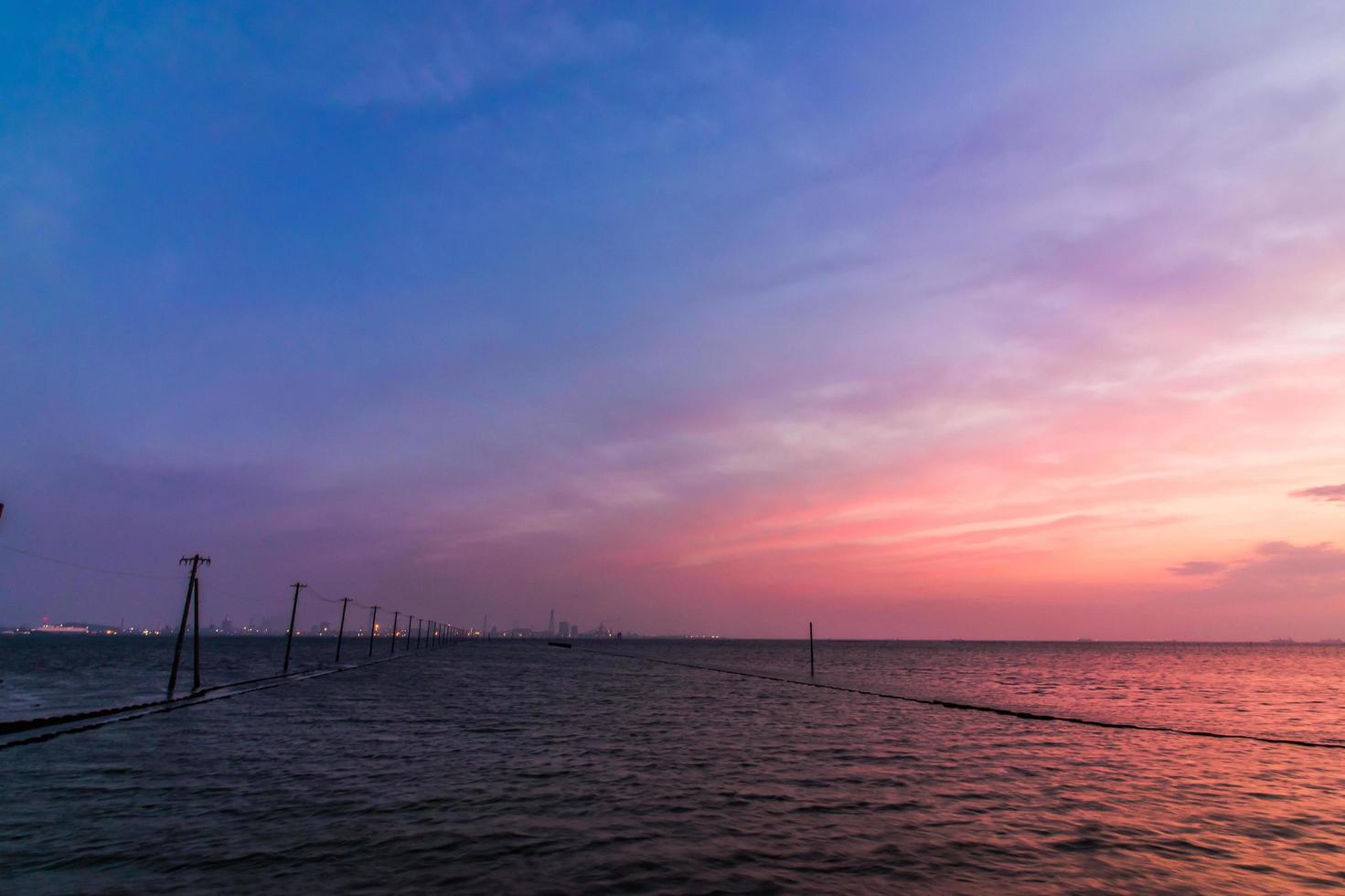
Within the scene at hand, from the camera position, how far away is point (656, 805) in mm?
20969

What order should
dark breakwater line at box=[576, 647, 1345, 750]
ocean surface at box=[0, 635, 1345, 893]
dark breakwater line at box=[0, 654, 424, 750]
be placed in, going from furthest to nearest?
1. dark breakwater line at box=[576, 647, 1345, 750]
2. dark breakwater line at box=[0, 654, 424, 750]
3. ocean surface at box=[0, 635, 1345, 893]

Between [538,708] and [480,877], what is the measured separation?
36.3 metres

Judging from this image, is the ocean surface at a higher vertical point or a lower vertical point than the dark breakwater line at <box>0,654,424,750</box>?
higher

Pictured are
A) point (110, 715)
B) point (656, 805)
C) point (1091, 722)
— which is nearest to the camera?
point (656, 805)

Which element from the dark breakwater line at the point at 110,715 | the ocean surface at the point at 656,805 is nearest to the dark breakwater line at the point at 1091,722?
the ocean surface at the point at 656,805

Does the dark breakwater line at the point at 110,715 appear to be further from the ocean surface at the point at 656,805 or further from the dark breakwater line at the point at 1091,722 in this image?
the dark breakwater line at the point at 1091,722

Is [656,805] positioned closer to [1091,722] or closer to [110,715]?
[110,715]

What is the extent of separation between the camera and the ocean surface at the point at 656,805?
1471 centimetres

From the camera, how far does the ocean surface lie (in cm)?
1471

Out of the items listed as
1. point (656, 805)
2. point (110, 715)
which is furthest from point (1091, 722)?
point (110, 715)

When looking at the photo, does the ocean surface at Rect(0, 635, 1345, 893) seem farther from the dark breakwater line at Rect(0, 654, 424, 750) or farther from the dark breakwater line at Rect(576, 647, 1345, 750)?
the dark breakwater line at Rect(576, 647, 1345, 750)

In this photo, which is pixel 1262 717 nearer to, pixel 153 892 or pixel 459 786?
pixel 459 786

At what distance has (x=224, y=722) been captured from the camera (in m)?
38.6

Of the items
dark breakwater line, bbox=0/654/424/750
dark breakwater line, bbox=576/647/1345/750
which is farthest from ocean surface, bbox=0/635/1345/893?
dark breakwater line, bbox=576/647/1345/750
